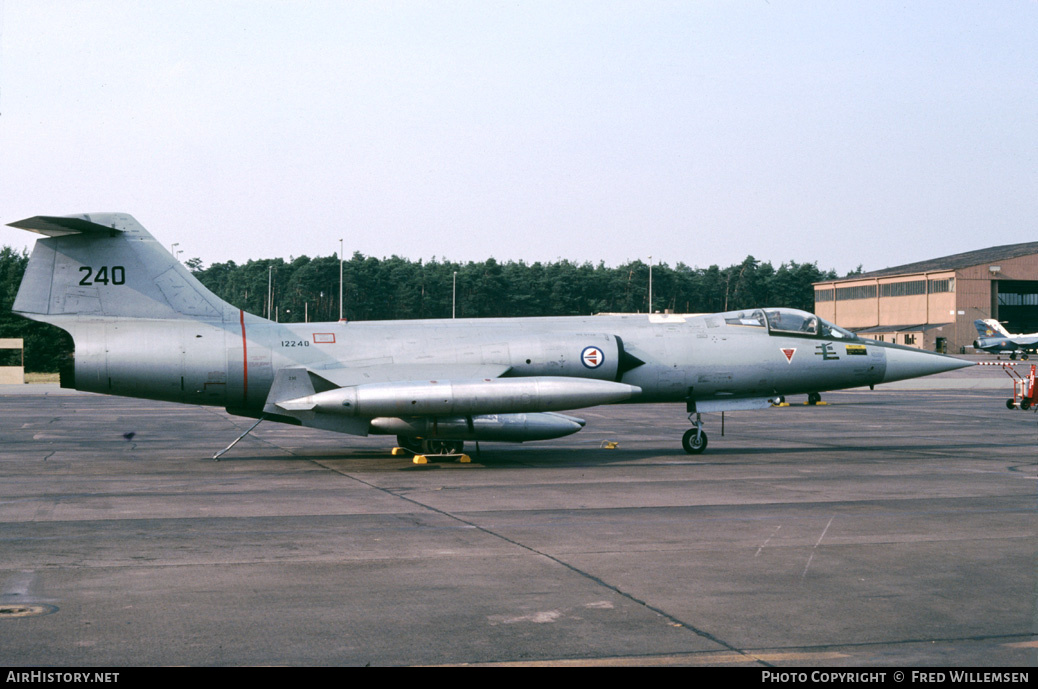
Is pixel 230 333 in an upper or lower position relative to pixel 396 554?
upper

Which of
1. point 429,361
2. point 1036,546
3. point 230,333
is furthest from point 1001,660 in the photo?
point 230,333

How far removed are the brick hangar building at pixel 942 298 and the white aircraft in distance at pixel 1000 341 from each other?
25.7 feet

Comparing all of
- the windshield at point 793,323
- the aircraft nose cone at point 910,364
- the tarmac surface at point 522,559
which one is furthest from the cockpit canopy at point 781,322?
the tarmac surface at point 522,559

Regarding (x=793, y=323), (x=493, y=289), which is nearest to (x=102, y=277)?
(x=793, y=323)

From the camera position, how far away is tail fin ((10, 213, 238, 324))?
17250 mm

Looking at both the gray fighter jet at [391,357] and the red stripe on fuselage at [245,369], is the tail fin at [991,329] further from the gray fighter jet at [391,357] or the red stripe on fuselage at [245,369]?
the red stripe on fuselage at [245,369]

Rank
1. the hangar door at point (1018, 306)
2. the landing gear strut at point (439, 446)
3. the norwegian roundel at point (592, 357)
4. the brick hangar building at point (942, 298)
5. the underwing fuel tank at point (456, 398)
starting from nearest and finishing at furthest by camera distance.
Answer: the underwing fuel tank at point (456, 398)
the landing gear strut at point (439, 446)
the norwegian roundel at point (592, 357)
the brick hangar building at point (942, 298)
the hangar door at point (1018, 306)

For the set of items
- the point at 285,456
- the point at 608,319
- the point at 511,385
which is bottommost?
the point at 285,456

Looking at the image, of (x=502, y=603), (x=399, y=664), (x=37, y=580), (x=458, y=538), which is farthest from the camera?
(x=458, y=538)

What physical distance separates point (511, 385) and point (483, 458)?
101 inches

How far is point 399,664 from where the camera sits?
598cm

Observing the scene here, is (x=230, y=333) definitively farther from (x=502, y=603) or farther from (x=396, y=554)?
(x=502, y=603)

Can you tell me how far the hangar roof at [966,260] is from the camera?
336 feet

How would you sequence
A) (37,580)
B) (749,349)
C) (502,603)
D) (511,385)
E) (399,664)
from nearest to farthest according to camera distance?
(399,664) < (502,603) < (37,580) < (511,385) < (749,349)
